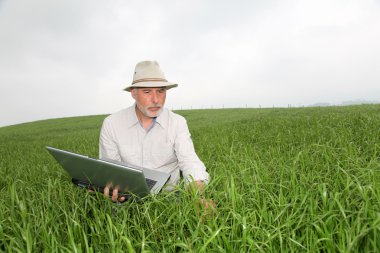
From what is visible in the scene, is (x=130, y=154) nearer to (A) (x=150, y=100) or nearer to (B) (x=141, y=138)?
(B) (x=141, y=138)

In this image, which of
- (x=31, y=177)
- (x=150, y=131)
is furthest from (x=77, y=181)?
(x=31, y=177)

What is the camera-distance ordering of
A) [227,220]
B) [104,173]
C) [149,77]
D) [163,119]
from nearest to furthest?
[104,173], [227,220], [149,77], [163,119]

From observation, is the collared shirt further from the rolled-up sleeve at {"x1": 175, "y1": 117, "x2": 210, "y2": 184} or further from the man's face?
the man's face

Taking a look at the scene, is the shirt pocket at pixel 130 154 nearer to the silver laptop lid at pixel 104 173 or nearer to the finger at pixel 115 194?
the silver laptop lid at pixel 104 173

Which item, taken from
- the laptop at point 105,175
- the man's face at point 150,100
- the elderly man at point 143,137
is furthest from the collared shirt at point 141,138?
the laptop at point 105,175

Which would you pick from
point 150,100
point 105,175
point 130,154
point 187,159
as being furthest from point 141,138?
point 105,175

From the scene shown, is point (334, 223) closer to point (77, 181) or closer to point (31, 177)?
point (77, 181)

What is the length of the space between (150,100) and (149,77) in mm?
278

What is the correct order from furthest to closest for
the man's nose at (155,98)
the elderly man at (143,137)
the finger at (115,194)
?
the elderly man at (143,137)
the man's nose at (155,98)
the finger at (115,194)

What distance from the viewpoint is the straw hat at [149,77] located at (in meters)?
3.47

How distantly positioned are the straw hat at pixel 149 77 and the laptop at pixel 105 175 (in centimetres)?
103

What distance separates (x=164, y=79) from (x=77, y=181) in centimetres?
152

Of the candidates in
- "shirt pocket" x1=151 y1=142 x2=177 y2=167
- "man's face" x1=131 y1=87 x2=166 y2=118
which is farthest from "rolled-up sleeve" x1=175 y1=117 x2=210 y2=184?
"man's face" x1=131 y1=87 x2=166 y2=118

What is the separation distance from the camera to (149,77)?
3553mm
